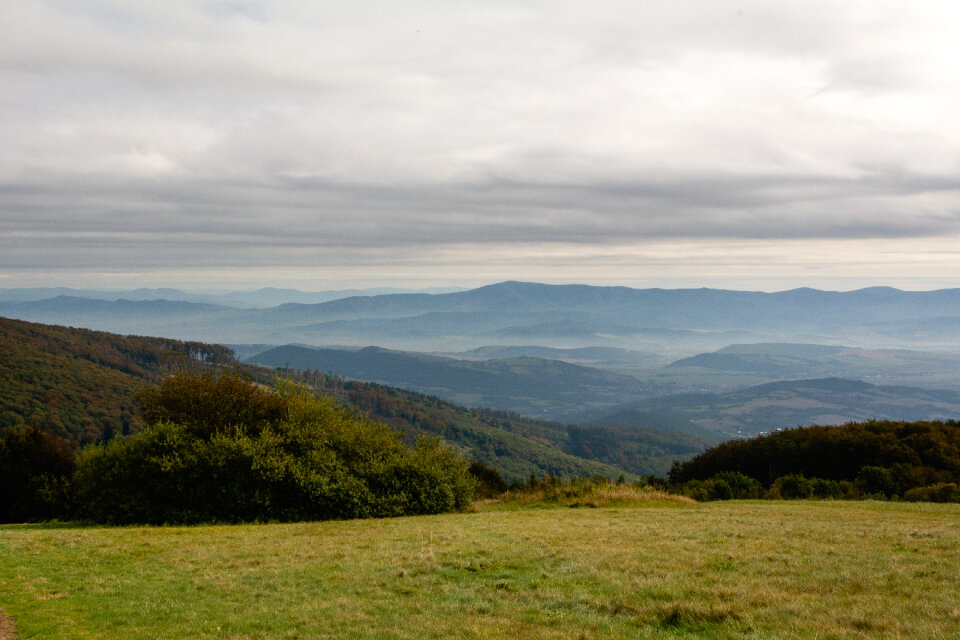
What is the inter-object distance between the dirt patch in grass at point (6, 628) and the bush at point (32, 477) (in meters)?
24.7

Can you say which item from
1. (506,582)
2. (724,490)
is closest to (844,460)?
(724,490)

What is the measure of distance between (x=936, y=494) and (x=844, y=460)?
2292 cm

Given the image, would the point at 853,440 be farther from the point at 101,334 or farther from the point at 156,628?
the point at 101,334

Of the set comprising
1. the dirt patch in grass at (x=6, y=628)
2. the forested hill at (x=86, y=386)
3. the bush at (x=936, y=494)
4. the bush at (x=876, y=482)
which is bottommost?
the forested hill at (x=86, y=386)

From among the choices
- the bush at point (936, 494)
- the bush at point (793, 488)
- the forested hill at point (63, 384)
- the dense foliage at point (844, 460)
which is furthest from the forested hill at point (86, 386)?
the bush at point (936, 494)

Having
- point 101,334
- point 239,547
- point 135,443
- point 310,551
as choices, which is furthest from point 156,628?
point 101,334

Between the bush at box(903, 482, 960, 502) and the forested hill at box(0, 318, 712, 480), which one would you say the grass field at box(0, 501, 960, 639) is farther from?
the forested hill at box(0, 318, 712, 480)

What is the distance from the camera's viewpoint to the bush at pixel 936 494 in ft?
101

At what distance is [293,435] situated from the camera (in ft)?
101

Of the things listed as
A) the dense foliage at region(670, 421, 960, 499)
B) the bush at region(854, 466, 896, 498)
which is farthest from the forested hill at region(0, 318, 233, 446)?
the bush at region(854, 466, 896, 498)

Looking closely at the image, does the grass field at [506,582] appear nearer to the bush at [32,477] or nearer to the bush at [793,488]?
the bush at [32,477]

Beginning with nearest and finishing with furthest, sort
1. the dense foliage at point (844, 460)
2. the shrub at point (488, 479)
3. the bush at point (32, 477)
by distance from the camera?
the bush at point (32, 477)
the dense foliage at point (844, 460)
the shrub at point (488, 479)

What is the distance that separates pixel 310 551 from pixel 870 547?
44.5 ft

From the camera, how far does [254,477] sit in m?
28.3
